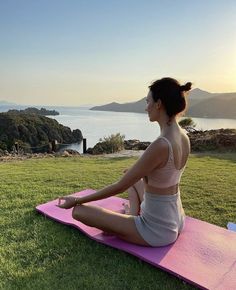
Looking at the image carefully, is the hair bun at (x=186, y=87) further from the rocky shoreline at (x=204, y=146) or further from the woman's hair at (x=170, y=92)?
the rocky shoreline at (x=204, y=146)

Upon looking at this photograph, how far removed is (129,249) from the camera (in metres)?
2.61

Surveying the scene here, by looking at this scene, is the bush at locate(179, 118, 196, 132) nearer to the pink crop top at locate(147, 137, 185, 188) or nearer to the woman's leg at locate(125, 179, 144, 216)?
the woman's leg at locate(125, 179, 144, 216)

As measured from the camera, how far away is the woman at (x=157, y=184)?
7.86 feet

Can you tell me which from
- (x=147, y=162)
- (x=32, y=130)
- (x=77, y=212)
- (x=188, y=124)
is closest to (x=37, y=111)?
(x=32, y=130)

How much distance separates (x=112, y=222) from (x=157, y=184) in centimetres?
47

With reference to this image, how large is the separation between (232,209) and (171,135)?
6.58 feet

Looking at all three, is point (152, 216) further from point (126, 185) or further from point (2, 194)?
point (2, 194)

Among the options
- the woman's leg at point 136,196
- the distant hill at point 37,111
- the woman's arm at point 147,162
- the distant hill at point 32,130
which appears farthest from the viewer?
the distant hill at point 37,111

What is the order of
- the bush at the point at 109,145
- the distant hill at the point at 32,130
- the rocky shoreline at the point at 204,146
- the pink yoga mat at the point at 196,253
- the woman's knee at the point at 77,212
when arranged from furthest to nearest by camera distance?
the distant hill at the point at 32,130 < the bush at the point at 109,145 < the rocky shoreline at the point at 204,146 < the woman's knee at the point at 77,212 < the pink yoga mat at the point at 196,253

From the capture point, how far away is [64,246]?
2.82 meters

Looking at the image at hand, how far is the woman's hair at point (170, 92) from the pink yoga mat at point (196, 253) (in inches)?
42.4

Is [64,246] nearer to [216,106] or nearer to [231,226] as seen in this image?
[231,226]

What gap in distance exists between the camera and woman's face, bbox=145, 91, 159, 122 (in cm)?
244

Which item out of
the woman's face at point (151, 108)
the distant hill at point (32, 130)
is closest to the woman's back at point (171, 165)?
the woman's face at point (151, 108)
